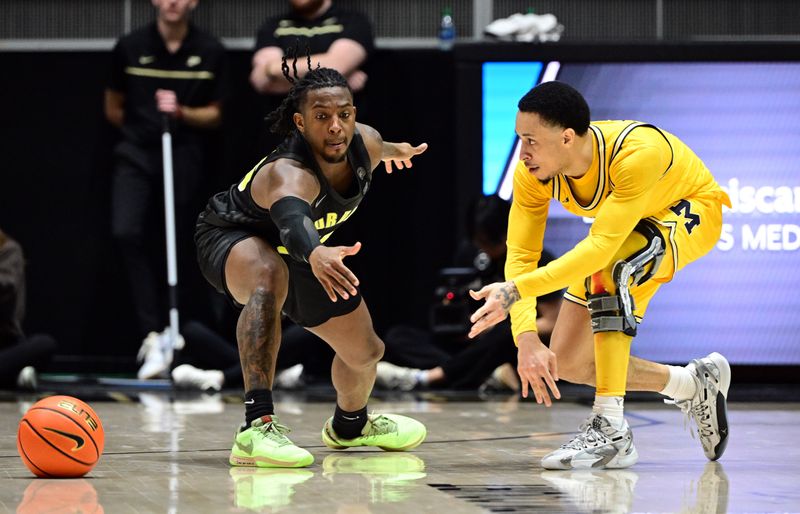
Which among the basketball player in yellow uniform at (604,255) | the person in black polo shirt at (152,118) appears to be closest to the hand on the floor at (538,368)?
the basketball player in yellow uniform at (604,255)

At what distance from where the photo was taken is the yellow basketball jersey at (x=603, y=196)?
4371 millimetres

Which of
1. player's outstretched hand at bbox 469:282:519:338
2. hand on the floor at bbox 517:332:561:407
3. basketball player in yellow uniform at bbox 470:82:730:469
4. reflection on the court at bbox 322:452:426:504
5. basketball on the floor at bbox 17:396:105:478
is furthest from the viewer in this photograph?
basketball player in yellow uniform at bbox 470:82:730:469

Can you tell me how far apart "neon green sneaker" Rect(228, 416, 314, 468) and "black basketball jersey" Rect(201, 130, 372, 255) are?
0.71 meters

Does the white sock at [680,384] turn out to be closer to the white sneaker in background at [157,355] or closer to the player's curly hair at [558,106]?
the player's curly hair at [558,106]

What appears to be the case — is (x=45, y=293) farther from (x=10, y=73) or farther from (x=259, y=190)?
(x=259, y=190)

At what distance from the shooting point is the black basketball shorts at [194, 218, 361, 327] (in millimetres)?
4840

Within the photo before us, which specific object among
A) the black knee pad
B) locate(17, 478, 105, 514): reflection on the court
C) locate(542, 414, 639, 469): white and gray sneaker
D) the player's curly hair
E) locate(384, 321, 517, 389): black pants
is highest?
the player's curly hair

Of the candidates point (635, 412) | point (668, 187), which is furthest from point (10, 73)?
point (668, 187)

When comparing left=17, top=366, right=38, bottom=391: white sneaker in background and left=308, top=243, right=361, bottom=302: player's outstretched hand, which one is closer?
left=308, top=243, right=361, bottom=302: player's outstretched hand

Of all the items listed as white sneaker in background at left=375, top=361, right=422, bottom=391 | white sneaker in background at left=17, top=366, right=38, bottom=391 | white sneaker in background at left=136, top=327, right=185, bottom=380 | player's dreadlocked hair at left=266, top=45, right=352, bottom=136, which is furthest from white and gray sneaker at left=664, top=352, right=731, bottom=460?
white sneaker in background at left=17, top=366, right=38, bottom=391

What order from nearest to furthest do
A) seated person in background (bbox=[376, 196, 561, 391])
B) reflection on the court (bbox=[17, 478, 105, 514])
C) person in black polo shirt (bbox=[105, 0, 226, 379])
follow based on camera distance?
reflection on the court (bbox=[17, 478, 105, 514])
seated person in background (bbox=[376, 196, 561, 391])
person in black polo shirt (bbox=[105, 0, 226, 379])

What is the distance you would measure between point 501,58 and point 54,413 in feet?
15.5

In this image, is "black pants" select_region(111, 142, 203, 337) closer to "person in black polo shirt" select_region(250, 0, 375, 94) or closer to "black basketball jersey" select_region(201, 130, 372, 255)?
"person in black polo shirt" select_region(250, 0, 375, 94)

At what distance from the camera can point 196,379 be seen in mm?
8078
